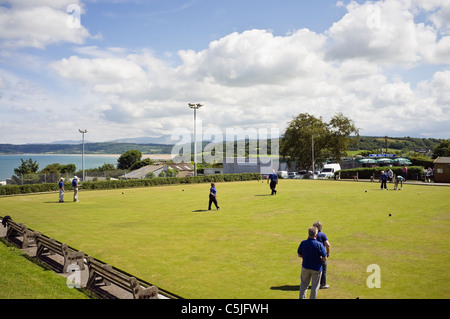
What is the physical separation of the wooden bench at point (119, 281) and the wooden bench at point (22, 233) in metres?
4.45

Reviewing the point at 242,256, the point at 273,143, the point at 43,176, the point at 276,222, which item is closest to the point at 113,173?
the point at 43,176

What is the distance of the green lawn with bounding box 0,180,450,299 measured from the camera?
8.03 metres

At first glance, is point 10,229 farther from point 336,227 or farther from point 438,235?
point 438,235

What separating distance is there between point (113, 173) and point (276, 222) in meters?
42.2

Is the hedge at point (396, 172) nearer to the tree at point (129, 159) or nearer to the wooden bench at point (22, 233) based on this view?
the wooden bench at point (22, 233)

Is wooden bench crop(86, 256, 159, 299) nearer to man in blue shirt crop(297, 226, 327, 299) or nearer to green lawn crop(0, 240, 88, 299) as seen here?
green lawn crop(0, 240, 88, 299)

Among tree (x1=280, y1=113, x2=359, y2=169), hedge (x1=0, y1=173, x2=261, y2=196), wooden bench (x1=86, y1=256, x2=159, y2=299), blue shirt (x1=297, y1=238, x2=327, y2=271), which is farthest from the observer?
tree (x1=280, y1=113, x2=359, y2=169)

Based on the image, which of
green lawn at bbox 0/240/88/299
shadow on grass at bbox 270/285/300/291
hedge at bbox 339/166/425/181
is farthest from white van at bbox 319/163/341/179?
green lawn at bbox 0/240/88/299

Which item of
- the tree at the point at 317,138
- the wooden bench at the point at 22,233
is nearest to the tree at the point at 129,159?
the tree at the point at 317,138

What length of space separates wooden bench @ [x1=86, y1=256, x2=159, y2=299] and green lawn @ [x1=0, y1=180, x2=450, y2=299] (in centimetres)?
91

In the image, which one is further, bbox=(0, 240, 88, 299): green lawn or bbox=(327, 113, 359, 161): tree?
bbox=(327, 113, 359, 161): tree

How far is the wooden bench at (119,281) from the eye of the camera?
689 cm
